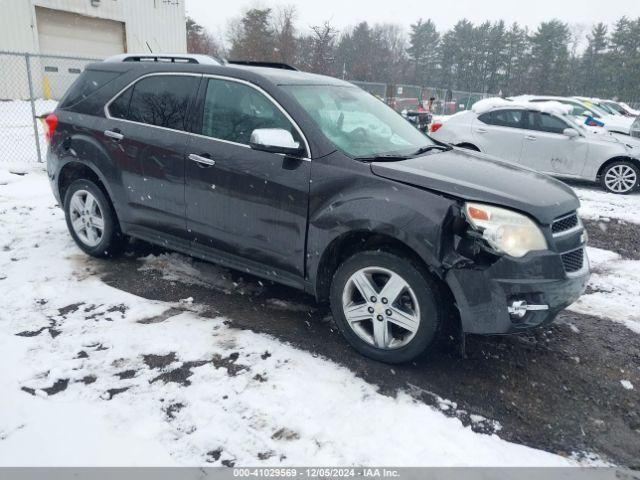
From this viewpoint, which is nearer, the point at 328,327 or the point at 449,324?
the point at 449,324

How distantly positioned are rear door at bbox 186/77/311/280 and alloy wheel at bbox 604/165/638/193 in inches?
320

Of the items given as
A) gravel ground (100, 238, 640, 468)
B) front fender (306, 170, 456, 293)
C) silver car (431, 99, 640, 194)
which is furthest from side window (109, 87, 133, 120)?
silver car (431, 99, 640, 194)

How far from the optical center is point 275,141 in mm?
3199

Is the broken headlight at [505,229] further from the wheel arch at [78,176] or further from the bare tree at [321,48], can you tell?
the bare tree at [321,48]

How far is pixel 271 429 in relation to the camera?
257 cm

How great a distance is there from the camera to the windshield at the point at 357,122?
11.3ft

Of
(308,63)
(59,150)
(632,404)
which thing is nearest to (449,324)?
(632,404)

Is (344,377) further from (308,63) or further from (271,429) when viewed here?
(308,63)

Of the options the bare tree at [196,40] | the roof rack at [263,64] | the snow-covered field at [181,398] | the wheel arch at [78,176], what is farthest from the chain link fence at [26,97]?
the bare tree at [196,40]

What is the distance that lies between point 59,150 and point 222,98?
200 cm

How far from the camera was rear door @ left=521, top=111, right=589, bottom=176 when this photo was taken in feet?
30.5

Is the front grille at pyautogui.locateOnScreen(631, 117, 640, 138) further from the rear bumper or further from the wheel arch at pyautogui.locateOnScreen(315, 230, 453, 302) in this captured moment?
the wheel arch at pyautogui.locateOnScreen(315, 230, 453, 302)

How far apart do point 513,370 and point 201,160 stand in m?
2.70

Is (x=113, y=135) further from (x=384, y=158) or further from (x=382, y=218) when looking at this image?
(x=382, y=218)
